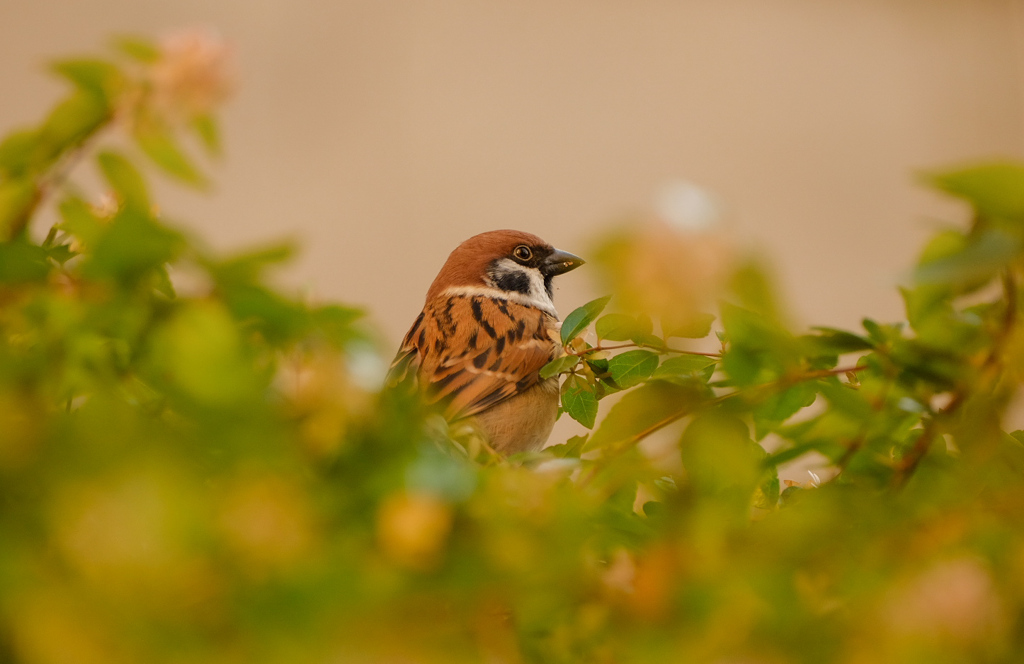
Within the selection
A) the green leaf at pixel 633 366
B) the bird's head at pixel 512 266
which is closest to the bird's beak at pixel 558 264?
the bird's head at pixel 512 266

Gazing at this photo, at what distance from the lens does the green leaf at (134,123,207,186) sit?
0.34m

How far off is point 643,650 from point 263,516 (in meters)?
0.11

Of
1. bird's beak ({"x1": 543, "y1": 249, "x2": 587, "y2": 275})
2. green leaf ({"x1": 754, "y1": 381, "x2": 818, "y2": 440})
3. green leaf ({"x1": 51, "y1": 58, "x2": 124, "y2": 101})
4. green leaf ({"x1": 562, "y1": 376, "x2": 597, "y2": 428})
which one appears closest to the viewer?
green leaf ({"x1": 51, "y1": 58, "x2": 124, "y2": 101})

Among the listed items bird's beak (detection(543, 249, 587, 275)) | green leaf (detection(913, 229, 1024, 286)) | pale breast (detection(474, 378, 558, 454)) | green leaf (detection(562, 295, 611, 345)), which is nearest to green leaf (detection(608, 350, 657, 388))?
green leaf (detection(562, 295, 611, 345))

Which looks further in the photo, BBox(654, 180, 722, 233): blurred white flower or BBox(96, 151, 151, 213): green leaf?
BBox(96, 151, 151, 213): green leaf

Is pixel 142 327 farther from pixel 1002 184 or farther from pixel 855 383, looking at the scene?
pixel 855 383

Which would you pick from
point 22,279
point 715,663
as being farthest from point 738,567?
point 22,279

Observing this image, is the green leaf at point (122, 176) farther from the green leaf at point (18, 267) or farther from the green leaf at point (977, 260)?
the green leaf at point (977, 260)

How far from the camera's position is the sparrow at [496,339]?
40.6 inches

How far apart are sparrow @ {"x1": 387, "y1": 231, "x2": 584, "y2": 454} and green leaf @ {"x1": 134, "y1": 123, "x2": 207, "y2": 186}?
506 millimetres

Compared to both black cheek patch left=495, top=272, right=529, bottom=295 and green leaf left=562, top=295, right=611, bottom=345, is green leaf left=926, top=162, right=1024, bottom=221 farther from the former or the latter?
black cheek patch left=495, top=272, right=529, bottom=295

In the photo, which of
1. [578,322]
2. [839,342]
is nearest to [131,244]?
[839,342]

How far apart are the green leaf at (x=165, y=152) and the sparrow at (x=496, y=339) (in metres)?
0.51

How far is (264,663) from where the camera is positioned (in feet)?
0.63
